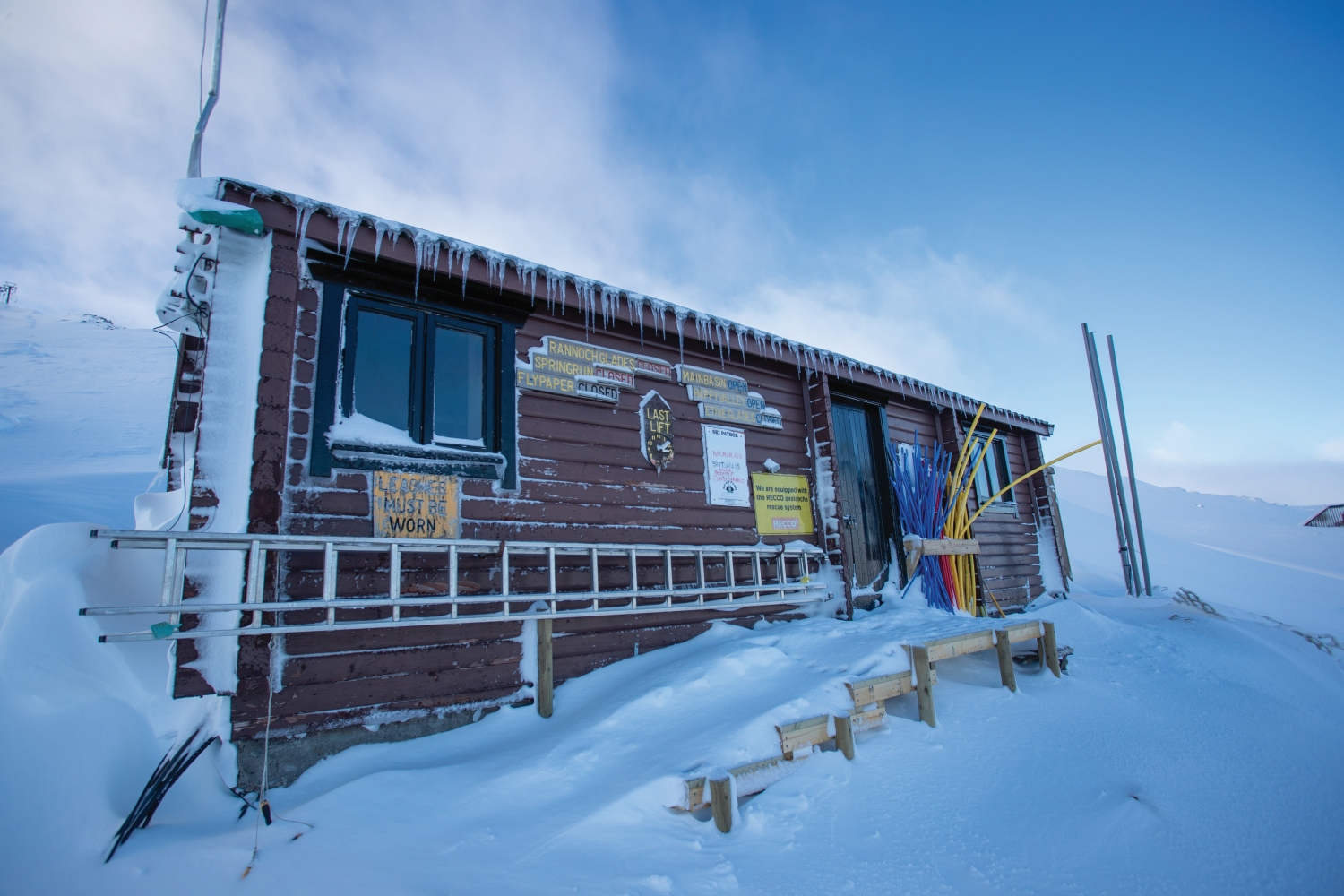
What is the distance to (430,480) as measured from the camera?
4320mm

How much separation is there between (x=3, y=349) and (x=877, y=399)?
51417 mm

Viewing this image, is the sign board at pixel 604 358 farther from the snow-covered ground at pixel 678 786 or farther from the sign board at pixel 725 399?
the snow-covered ground at pixel 678 786

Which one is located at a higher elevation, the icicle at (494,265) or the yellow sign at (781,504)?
the icicle at (494,265)

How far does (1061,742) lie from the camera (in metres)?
4.09

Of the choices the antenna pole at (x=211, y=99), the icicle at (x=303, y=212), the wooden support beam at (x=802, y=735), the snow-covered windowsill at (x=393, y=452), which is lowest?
the wooden support beam at (x=802, y=735)

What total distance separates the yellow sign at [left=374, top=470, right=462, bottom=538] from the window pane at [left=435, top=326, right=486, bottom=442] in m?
0.41

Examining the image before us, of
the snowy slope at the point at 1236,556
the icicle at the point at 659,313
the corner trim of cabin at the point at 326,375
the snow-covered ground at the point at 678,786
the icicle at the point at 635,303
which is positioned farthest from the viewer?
the snowy slope at the point at 1236,556

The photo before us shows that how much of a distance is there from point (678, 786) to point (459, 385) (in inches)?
128

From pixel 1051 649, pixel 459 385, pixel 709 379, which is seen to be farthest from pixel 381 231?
pixel 1051 649

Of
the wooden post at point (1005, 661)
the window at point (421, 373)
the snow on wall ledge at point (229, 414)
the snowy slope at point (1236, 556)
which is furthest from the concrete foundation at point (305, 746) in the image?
the snowy slope at point (1236, 556)

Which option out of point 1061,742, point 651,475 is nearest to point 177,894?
point 651,475

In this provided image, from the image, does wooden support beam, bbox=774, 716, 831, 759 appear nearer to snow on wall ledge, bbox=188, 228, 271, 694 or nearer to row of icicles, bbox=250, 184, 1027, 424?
snow on wall ledge, bbox=188, 228, 271, 694

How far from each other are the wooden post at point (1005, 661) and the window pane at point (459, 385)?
4.59 meters

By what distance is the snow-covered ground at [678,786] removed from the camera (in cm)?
258
